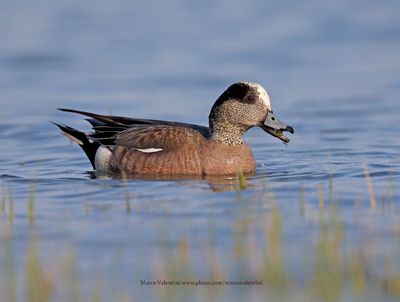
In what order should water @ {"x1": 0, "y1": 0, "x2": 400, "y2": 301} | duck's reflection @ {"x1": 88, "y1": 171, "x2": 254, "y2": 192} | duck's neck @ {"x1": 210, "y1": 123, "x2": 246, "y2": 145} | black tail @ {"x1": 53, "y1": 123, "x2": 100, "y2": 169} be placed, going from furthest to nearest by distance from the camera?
1. black tail @ {"x1": 53, "y1": 123, "x2": 100, "y2": 169}
2. duck's neck @ {"x1": 210, "y1": 123, "x2": 246, "y2": 145}
3. duck's reflection @ {"x1": 88, "y1": 171, "x2": 254, "y2": 192}
4. water @ {"x1": 0, "y1": 0, "x2": 400, "y2": 301}

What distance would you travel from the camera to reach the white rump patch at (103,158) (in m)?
9.89

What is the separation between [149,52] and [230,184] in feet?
29.0

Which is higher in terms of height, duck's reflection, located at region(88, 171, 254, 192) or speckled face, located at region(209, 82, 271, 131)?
speckled face, located at region(209, 82, 271, 131)

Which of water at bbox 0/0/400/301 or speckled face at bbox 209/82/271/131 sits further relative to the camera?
speckled face at bbox 209/82/271/131

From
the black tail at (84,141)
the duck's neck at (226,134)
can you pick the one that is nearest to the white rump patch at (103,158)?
the black tail at (84,141)

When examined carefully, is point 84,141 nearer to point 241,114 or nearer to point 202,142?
point 202,142

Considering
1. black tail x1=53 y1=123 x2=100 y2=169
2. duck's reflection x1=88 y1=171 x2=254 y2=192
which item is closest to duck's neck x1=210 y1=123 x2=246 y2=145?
duck's reflection x1=88 y1=171 x2=254 y2=192

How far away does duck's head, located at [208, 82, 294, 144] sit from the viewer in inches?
376

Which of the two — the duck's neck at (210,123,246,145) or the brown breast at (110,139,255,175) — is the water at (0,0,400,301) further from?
the duck's neck at (210,123,246,145)

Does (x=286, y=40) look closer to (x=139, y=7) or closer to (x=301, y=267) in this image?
(x=139, y=7)

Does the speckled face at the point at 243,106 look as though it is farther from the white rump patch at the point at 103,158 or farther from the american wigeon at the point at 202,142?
the white rump patch at the point at 103,158

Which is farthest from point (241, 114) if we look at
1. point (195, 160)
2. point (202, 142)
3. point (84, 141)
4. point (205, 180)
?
point (84, 141)

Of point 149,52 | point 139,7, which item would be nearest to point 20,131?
point 149,52

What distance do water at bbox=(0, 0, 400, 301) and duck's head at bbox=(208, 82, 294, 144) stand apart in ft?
1.43
